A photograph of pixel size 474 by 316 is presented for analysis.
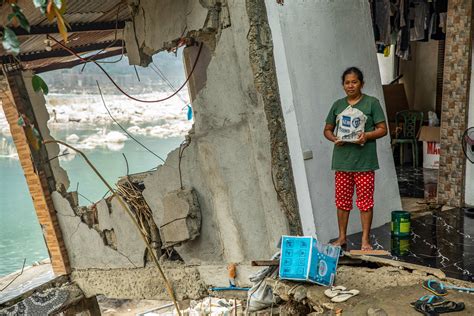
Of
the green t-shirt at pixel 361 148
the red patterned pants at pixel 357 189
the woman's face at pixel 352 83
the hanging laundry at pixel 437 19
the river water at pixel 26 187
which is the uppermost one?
the hanging laundry at pixel 437 19

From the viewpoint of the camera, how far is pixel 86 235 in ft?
26.5

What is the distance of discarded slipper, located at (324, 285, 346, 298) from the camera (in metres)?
4.36

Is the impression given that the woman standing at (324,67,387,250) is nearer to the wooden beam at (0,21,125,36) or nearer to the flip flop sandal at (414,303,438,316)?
the flip flop sandal at (414,303,438,316)

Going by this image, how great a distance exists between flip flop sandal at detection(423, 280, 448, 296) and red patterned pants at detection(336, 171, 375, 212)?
41.8 inches

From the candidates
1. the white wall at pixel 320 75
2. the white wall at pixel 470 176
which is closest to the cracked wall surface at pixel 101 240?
the white wall at pixel 320 75

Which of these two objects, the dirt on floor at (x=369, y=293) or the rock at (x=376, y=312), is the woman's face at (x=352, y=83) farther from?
the rock at (x=376, y=312)

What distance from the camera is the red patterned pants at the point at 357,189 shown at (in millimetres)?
5168

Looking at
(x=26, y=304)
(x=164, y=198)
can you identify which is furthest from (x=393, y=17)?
(x=26, y=304)

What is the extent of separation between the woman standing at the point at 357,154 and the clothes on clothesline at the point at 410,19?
178 inches

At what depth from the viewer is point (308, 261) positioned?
14.6ft

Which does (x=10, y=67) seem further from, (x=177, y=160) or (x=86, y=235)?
(x=177, y=160)

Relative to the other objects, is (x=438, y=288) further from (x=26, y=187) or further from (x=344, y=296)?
(x=26, y=187)

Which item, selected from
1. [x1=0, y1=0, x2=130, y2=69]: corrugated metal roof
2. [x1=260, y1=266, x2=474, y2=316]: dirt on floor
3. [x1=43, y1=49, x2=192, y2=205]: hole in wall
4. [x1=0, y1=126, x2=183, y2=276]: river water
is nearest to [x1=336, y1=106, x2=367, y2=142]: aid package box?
[x1=260, y1=266, x2=474, y2=316]: dirt on floor

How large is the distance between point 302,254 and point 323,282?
0.31 metres
